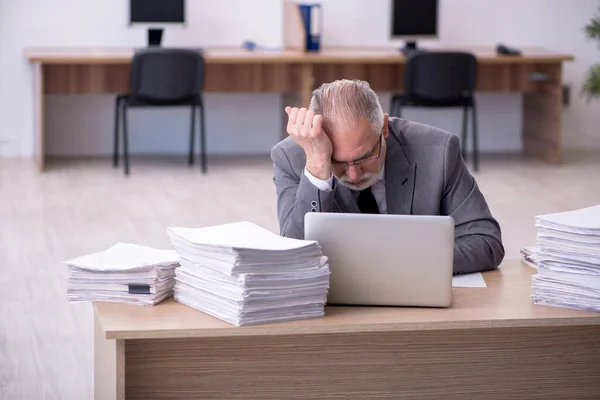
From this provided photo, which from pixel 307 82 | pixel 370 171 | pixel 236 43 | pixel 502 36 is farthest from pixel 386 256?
pixel 502 36

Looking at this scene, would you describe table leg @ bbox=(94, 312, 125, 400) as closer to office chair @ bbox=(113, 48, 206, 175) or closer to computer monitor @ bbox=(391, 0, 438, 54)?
office chair @ bbox=(113, 48, 206, 175)

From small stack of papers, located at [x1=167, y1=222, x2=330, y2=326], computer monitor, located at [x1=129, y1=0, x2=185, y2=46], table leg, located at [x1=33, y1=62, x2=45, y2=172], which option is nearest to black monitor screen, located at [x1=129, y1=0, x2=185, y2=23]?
computer monitor, located at [x1=129, y1=0, x2=185, y2=46]

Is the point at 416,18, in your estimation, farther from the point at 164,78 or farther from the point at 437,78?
the point at 164,78

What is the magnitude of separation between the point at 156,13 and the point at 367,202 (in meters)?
4.46

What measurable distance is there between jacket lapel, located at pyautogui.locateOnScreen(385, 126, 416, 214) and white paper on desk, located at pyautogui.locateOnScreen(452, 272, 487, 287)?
0.24m

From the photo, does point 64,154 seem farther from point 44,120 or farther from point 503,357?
point 503,357

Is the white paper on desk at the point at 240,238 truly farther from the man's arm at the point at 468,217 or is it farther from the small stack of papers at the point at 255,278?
the man's arm at the point at 468,217

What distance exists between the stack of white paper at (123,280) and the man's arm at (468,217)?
2.17 feet

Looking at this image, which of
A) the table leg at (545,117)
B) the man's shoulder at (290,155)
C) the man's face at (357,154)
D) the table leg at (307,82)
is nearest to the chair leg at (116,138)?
the table leg at (307,82)

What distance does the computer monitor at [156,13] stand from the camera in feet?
21.4

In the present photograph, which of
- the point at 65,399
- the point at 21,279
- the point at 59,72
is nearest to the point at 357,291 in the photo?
the point at 65,399

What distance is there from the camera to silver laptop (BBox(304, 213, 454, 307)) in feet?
6.13

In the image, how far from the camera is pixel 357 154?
214 centimetres

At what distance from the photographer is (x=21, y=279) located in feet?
13.1
